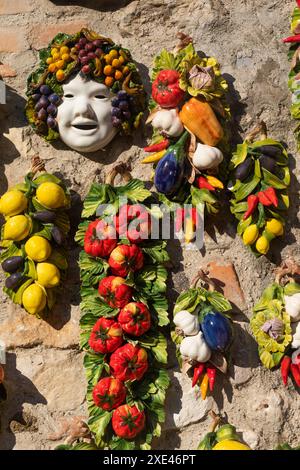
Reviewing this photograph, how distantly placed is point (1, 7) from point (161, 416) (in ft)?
3.01

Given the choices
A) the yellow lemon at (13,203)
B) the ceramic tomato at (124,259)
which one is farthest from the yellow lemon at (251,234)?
the yellow lemon at (13,203)

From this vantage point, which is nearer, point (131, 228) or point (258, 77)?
point (131, 228)

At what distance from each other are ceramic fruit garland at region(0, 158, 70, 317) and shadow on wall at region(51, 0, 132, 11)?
0.42 metres

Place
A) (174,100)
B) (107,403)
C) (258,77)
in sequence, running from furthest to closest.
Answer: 1. (258,77)
2. (174,100)
3. (107,403)

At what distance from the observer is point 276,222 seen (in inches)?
46.8

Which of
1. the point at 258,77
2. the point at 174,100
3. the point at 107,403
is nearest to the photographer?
the point at 107,403

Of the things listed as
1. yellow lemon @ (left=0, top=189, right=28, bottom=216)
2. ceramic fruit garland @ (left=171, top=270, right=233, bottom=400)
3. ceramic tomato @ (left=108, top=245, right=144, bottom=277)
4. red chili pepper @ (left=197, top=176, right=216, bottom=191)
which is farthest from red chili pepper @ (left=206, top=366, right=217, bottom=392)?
yellow lemon @ (left=0, top=189, right=28, bottom=216)

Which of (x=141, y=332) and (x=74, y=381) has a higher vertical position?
(x=141, y=332)

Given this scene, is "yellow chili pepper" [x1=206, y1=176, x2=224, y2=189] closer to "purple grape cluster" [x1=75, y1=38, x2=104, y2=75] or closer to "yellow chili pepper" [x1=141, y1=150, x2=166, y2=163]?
"yellow chili pepper" [x1=141, y1=150, x2=166, y2=163]

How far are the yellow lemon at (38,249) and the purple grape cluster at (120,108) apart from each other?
0.29m

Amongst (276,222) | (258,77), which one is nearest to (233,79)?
(258,77)

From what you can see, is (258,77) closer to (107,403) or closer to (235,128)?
(235,128)

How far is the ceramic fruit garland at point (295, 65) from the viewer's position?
1.27 meters

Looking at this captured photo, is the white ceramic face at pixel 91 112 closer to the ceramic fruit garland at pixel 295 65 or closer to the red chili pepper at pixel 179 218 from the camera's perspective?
the red chili pepper at pixel 179 218
